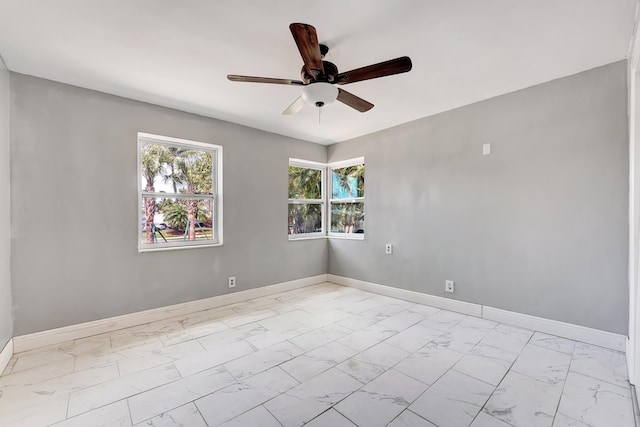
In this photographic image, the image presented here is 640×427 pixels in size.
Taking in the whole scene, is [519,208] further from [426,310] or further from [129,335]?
[129,335]

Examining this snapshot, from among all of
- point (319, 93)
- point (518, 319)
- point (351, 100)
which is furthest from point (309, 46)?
point (518, 319)

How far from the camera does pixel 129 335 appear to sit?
9.11ft

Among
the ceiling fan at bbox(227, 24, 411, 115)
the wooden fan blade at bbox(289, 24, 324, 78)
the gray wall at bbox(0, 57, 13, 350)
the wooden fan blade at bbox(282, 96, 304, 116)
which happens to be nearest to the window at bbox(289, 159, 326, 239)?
the wooden fan blade at bbox(282, 96, 304, 116)

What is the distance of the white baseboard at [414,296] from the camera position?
10.7 feet


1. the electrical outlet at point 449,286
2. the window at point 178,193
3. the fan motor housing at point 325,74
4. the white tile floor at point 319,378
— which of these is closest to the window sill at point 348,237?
the electrical outlet at point 449,286

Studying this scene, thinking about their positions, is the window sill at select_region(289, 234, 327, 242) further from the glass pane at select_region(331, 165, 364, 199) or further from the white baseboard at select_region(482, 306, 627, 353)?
the white baseboard at select_region(482, 306, 627, 353)

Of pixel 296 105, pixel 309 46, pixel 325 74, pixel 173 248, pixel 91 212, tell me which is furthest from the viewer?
pixel 173 248

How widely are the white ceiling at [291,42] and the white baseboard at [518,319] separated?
227cm

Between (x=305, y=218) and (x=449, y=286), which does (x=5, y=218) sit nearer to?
(x=305, y=218)

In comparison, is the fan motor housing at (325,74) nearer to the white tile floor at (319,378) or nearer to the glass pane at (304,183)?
the white tile floor at (319,378)

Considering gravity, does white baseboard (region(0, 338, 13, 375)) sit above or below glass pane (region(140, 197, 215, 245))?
below

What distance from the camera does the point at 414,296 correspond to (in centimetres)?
377

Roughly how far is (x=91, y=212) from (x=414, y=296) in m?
3.74

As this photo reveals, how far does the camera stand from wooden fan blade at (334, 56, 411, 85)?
5.84ft
